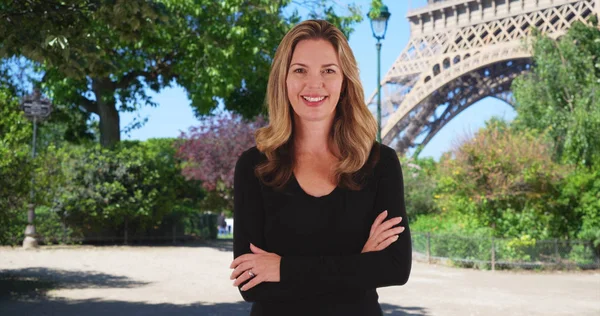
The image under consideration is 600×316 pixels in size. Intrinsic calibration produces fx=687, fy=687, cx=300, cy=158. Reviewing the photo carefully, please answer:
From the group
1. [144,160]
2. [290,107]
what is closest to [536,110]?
[144,160]

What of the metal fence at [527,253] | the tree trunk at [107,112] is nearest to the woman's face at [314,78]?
the metal fence at [527,253]

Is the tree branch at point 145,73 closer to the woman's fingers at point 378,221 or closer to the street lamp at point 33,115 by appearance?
the street lamp at point 33,115

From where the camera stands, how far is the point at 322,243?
2.32 meters

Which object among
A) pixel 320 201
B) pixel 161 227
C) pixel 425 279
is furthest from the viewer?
pixel 161 227

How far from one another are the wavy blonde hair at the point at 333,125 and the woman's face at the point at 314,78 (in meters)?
0.03

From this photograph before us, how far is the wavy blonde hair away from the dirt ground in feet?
25.9

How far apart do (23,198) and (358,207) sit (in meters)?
12.5

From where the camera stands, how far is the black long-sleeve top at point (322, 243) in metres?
2.29

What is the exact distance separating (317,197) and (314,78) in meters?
0.41

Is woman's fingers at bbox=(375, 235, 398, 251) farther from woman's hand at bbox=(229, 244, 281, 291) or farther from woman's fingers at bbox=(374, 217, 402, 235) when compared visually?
woman's hand at bbox=(229, 244, 281, 291)

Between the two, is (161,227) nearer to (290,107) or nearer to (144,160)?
(144,160)

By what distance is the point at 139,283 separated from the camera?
13.8m

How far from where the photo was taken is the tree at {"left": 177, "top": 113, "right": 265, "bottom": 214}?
35.6 metres

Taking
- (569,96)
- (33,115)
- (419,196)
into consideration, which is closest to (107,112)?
(33,115)
